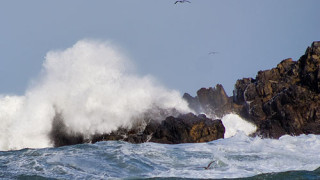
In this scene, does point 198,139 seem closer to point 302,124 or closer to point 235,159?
point 302,124

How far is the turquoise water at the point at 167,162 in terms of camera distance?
655 inches

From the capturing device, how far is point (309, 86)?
4156 centimetres

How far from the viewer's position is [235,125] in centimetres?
4253

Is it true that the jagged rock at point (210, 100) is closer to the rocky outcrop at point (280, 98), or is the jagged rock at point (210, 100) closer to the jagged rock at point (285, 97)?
the rocky outcrop at point (280, 98)

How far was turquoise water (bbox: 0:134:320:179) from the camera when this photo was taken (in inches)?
655

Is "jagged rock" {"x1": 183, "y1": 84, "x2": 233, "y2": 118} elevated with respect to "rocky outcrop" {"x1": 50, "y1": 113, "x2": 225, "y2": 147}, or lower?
elevated

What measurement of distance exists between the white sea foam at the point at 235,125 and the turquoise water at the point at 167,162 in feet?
44.9

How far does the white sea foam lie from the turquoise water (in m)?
13.7

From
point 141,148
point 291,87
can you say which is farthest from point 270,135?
point 141,148

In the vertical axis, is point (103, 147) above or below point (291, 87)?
below

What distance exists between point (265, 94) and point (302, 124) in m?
6.59

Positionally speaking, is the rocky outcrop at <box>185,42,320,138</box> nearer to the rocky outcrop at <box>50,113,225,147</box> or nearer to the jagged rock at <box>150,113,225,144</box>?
the jagged rock at <box>150,113,225,144</box>

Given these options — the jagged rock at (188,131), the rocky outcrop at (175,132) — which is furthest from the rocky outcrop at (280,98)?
the rocky outcrop at (175,132)

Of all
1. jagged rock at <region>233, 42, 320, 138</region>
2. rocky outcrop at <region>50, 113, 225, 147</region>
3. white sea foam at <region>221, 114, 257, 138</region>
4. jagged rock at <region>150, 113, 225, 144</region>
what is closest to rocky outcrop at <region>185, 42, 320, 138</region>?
jagged rock at <region>233, 42, 320, 138</region>
